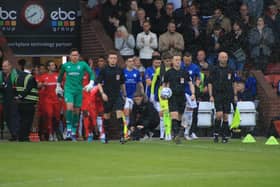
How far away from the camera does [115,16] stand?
29.9m

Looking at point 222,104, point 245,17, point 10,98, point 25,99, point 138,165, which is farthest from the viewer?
point 245,17

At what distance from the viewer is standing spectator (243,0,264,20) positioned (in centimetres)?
Result: 3198

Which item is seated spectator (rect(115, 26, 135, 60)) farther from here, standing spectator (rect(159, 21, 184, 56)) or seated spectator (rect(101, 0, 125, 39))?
standing spectator (rect(159, 21, 184, 56))

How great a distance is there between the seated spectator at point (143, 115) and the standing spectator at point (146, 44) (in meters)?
2.10

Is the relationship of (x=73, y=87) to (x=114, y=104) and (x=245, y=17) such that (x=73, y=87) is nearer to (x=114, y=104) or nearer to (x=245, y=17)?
(x=114, y=104)

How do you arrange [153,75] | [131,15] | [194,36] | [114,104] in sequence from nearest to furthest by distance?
[114,104]
[153,75]
[131,15]
[194,36]

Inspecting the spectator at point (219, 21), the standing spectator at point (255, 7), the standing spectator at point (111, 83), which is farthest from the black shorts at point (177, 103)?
the standing spectator at point (255, 7)

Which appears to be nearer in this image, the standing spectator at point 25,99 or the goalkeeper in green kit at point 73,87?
the goalkeeper in green kit at point 73,87

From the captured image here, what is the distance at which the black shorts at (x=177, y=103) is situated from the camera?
82.6 feet

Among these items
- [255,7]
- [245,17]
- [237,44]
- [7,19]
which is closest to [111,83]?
[7,19]

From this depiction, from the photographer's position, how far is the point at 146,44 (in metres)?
29.1

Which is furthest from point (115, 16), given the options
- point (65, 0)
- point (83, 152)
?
point (83, 152)

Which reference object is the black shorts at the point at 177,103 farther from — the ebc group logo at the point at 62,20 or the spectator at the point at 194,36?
the ebc group logo at the point at 62,20

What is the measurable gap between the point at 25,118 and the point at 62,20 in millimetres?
4808
